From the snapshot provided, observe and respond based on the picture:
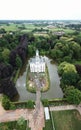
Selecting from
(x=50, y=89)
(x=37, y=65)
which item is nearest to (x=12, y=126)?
(x=50, y=89)

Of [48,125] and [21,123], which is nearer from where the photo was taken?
[21,123]

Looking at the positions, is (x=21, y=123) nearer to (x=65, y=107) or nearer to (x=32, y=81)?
(x=65, y=107)

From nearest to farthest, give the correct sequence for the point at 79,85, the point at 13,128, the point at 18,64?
the point at 13,128 < the point at 79,85 < the point at 18,64

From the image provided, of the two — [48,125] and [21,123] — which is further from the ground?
[21,123]

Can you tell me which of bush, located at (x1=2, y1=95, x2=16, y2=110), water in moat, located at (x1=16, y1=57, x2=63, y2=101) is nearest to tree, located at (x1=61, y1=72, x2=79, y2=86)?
water in moat, located at (x1=16, y1=57, x2=63, y2=101)

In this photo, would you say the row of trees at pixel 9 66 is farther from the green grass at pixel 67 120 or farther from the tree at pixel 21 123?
the green grass at pixel 67 120

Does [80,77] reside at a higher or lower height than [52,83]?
higher

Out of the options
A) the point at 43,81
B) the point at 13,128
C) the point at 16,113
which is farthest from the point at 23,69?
the point at 13,128

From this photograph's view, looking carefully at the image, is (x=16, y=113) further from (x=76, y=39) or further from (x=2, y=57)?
(x=76, y=39)

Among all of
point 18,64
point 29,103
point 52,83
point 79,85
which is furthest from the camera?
point 18,64
